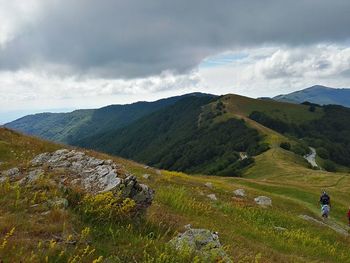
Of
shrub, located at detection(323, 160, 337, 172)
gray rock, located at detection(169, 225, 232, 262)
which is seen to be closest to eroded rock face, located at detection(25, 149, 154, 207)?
gray rock, located at detection(169, 225, 232, 262)

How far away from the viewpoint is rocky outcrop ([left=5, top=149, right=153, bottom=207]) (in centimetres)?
1208

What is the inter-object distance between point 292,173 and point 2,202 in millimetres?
110106

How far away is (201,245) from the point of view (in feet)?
33.6

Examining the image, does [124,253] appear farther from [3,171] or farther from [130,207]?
[3,171]

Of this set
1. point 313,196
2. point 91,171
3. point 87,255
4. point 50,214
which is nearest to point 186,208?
point 91,171

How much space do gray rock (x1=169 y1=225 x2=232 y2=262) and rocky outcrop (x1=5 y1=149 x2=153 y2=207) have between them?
2.18 meters

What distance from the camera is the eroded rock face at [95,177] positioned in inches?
476

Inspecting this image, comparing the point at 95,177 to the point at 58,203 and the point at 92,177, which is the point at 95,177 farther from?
the point at 58,203

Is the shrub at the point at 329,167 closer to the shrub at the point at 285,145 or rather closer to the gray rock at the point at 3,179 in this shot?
the shrub at the point at 285,145

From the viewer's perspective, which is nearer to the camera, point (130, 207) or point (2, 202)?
point (2, 202)

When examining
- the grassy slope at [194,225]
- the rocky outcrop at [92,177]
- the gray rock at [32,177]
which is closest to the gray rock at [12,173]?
the rocky outcrop at [92,177]

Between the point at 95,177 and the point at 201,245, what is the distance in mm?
4591

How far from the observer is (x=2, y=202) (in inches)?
401

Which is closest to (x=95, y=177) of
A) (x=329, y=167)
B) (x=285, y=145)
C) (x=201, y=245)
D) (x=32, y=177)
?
(x=32, y=177)
